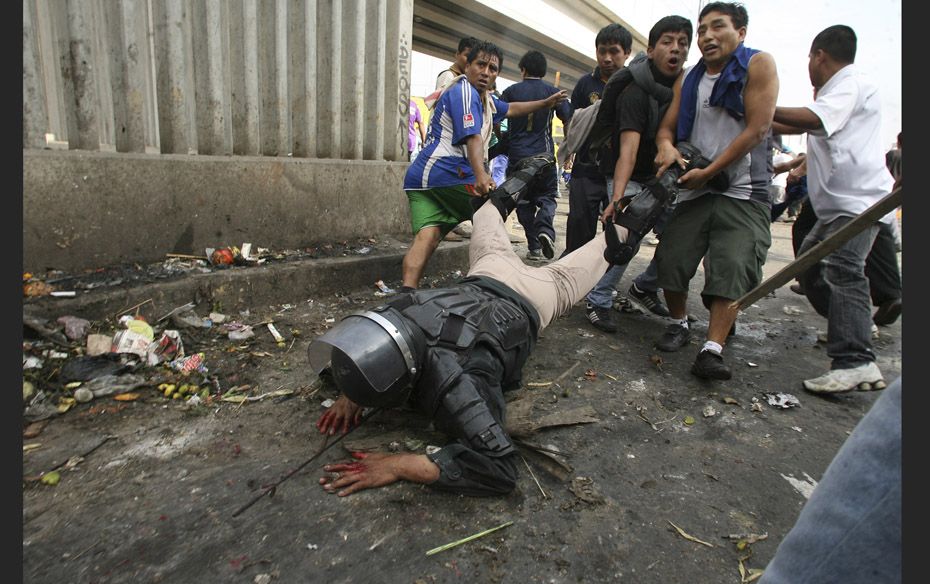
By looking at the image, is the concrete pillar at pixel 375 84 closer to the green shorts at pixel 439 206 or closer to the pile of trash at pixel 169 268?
the pile of trash at pixel 169 268

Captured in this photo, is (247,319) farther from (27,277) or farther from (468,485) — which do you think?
(468,485)

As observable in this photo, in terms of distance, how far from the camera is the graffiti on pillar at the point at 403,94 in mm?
4773

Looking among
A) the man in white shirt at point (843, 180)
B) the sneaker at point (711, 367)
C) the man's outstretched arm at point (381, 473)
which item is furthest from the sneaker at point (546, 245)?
the man's outstretched arm at point (381, 473)

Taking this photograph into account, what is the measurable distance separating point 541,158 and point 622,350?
1.39 meters

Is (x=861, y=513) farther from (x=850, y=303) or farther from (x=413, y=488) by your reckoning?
(x=850, y=303)

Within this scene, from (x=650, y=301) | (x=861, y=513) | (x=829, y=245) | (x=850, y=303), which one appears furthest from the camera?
(x=650, y=301)

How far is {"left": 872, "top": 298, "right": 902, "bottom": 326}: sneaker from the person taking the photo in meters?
3.43

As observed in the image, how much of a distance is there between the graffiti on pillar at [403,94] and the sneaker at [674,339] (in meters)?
2.99

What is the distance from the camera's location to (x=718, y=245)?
294 cm

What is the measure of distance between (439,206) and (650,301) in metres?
1.83

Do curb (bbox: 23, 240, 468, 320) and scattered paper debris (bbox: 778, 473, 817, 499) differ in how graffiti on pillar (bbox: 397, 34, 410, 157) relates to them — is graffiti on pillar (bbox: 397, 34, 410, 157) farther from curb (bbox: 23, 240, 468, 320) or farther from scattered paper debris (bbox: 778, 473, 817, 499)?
scattered paper debris (bbox: 778, 473, 817, 499)

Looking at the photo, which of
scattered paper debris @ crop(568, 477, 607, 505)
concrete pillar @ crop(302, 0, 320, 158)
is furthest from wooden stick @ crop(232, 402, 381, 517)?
concrete pillar @ crop(302, 0, 320, 158)

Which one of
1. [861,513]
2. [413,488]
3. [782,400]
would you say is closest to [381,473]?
[413,488]

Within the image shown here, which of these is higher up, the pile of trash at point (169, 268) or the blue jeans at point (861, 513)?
the blue jeans at point (861, 513)
